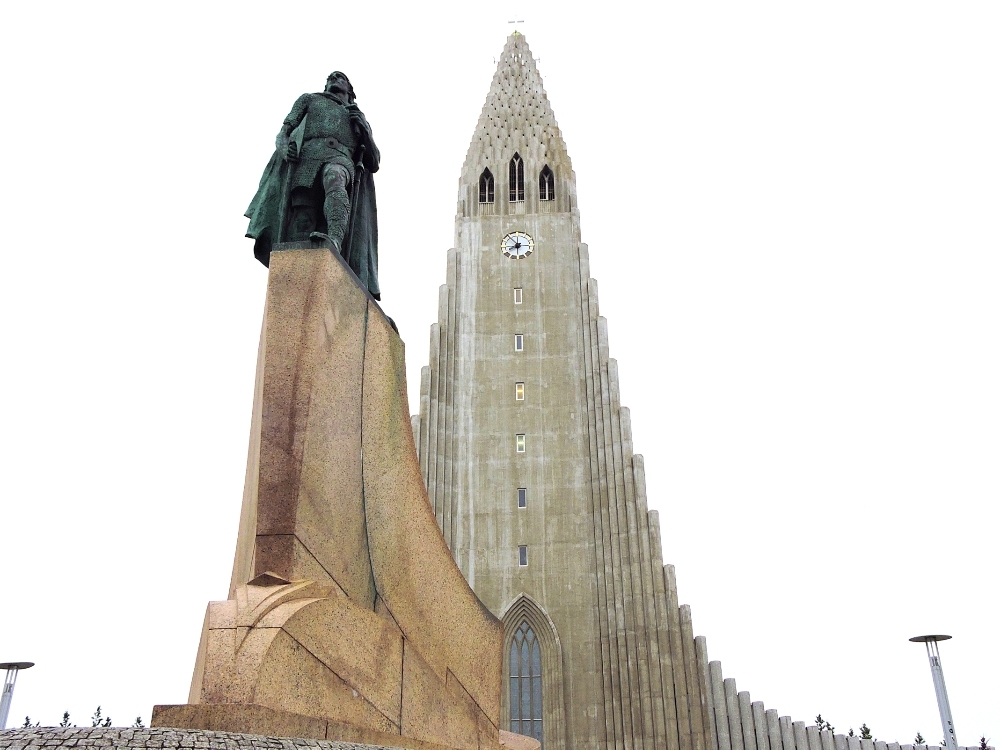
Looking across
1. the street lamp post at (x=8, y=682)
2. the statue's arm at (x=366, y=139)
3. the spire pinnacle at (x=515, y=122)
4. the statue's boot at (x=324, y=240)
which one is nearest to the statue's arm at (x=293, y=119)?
the statue's arm at (x=366, y=139)

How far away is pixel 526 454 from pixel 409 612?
25422 mm

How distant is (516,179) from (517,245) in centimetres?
348

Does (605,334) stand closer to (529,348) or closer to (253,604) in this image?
(529,348)

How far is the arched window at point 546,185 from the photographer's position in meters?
39.0

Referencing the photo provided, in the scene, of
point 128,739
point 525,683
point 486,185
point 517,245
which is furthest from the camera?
point 486,185

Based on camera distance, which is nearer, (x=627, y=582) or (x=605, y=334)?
(x=627, y=582)

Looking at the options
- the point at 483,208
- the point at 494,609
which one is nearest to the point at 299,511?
the point at 494,609

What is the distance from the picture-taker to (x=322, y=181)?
841cm

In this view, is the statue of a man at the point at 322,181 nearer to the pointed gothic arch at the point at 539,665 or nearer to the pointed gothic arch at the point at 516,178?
the pointed gothic arch at the point at 539,665

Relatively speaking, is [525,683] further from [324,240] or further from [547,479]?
[324,240]

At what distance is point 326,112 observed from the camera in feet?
28.2

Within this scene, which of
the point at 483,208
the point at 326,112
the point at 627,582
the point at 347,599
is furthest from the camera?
the point at 483,208

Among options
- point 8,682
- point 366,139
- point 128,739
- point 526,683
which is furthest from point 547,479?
point 128,739

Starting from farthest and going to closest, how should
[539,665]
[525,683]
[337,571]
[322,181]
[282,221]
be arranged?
[539,665] < [525,683] < [322,181] < [282,221] < [337,571]
